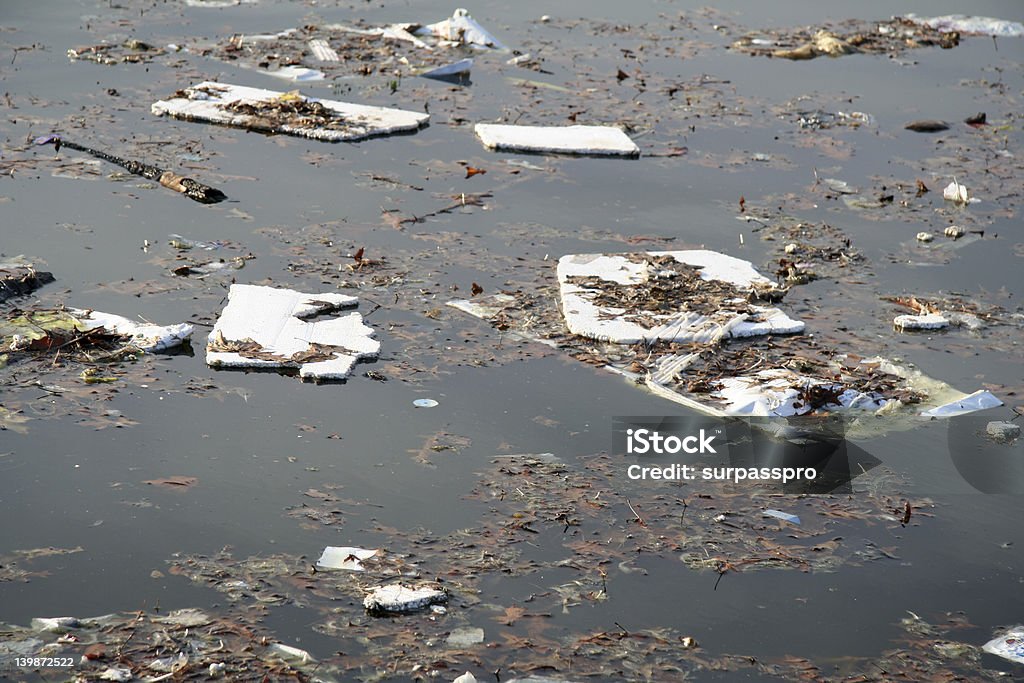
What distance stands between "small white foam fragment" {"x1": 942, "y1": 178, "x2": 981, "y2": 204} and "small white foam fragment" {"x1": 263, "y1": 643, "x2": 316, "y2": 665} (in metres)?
5.03

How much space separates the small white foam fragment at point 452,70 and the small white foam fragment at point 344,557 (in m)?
5.62

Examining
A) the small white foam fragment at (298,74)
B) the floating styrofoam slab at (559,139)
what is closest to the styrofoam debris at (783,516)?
the floating styrofoam slab at (559,139)

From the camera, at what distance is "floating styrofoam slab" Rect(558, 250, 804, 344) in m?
5.07

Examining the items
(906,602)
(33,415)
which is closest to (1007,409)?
(906,602)

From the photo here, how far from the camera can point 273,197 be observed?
6391 mm

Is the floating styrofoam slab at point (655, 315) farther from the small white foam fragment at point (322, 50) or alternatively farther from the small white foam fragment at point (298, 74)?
the small white foam fragment at point (322, 50)

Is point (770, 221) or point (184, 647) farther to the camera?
point (770, 221)

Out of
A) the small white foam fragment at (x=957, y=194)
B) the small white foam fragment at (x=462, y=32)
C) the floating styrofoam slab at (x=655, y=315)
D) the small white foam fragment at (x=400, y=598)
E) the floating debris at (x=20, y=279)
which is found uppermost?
the small white foam fragment at (x=462, y=32)

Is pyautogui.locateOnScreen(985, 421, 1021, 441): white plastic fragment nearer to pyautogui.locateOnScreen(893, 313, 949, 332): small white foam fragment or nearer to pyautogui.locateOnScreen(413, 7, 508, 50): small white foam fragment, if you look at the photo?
pyautogui.locateOnScreen(893, 313, 949, 332): small white foam fragment

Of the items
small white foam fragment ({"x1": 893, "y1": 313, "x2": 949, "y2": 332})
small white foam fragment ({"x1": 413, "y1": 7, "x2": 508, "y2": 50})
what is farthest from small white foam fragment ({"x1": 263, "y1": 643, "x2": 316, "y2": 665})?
small white foam fragment ({"x1": 413, "y1": 7, "x2": 508, "y2": 50})

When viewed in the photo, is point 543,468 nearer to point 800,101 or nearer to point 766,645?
point 766,645

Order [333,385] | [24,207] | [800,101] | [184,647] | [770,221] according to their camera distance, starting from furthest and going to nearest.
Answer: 1. [800,101]
2. [770,221]
3. [24,207]
4. [333,385]
5. [184,647]

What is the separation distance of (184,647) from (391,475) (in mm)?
1048

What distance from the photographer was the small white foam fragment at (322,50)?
898 centimetres
